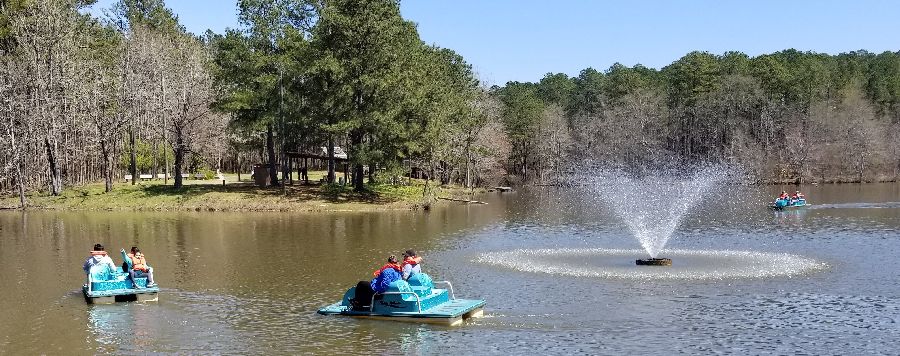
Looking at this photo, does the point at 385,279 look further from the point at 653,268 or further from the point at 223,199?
the point at 223,199

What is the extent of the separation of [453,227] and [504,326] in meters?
36.4

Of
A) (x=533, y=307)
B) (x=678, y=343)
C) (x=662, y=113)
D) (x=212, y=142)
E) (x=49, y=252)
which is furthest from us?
(x=662, y=113)

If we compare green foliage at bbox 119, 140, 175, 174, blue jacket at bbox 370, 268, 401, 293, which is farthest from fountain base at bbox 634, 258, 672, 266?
green foliage at bbox 119, 140, 175, 174

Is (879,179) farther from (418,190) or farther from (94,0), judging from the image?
(94,0)

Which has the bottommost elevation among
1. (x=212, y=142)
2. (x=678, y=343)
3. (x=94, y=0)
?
(x=678, y=343)

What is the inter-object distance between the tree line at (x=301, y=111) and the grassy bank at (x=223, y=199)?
2.48 metres

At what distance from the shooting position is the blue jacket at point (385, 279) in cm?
2834

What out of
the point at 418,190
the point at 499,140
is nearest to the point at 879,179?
the point at 499,140

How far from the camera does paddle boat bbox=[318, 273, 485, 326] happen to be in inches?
1084

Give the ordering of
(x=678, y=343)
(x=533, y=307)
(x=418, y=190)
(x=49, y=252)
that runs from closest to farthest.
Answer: (x=678, y=343)
(x=533, y=307)
(x=49, y=252)
(x=418, y=190)

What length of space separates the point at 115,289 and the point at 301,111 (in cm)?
5322

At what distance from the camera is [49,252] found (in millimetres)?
48844

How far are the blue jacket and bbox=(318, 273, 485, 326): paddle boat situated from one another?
159mm

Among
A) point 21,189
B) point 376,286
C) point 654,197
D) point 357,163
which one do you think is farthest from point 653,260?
point 21,189
